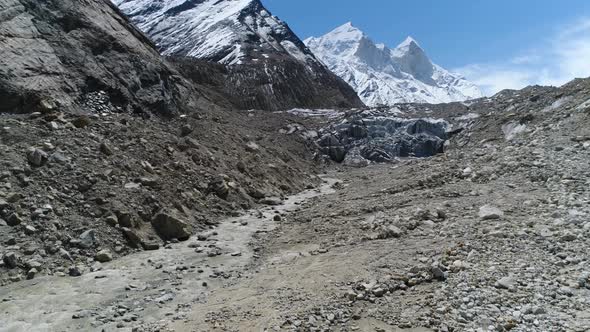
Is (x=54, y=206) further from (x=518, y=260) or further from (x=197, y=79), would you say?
(x=197, y=79)

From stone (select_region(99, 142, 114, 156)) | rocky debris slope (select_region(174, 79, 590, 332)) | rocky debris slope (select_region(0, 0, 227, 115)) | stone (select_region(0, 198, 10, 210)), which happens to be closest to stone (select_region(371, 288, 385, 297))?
rocky debris slope (select_region(174, 79, 590, 332))

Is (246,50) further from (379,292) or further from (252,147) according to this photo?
(379,292)

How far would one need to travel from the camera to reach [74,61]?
22.2 metres

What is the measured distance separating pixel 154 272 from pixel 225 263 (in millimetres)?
1884

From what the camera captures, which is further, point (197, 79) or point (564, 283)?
point (197, 79)

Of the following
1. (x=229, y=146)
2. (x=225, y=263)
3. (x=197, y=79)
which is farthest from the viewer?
(x=197, y=79)

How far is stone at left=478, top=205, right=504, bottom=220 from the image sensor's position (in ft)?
39.2

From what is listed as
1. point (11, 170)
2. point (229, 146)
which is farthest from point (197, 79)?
point (11, 170)

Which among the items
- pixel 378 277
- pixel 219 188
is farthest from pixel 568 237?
pixel 219 188

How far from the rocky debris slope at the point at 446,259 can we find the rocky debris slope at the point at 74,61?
1080 centimetres

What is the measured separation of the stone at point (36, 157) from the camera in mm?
14055

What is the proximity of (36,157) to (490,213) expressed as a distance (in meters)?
12.7

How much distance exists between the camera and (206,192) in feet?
61.4

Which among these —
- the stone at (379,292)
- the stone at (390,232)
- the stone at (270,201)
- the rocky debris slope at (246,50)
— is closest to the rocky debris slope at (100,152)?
the stone at (270,201)
